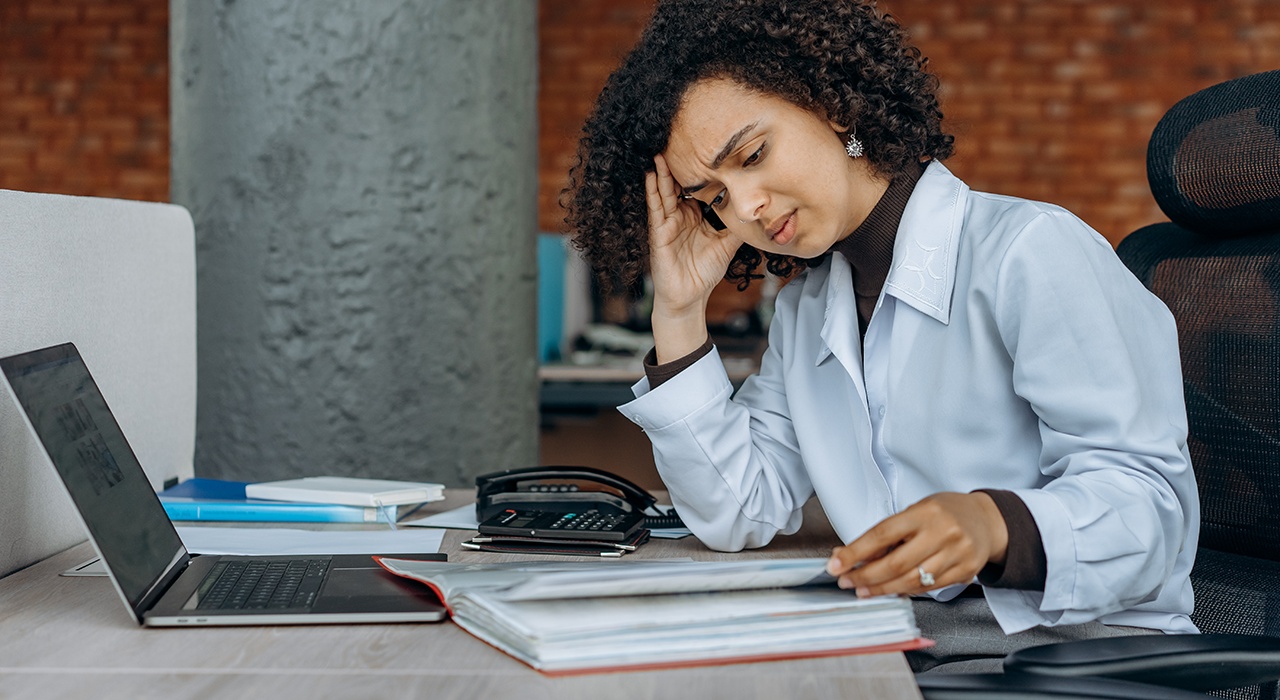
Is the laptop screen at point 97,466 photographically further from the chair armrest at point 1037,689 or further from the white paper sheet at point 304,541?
the chair armrest at point 1037,689

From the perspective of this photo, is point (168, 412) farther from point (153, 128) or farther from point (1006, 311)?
point (153, 128)

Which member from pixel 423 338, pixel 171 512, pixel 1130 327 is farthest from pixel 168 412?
pixel 1130 327

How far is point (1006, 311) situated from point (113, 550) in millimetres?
810

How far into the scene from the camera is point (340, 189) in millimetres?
1710

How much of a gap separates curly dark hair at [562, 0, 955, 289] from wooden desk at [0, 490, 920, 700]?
643 millimetres

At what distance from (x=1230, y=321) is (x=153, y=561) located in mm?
1205

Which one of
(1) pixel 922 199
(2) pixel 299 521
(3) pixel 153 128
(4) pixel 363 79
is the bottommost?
(2) pixel 299 521

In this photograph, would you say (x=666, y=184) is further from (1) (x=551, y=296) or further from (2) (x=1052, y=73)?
(2) (x=1052, y=73)

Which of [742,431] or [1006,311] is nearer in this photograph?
[1006,311]

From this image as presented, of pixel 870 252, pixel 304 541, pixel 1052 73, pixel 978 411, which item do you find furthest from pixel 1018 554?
pixel 1052 73

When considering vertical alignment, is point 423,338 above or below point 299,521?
above

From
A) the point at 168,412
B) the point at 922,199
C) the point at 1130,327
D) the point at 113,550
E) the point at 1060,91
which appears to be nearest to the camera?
the point at 113,550

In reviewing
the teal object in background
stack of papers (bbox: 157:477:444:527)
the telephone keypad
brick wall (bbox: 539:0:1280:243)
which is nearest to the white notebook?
stack of papers (bbox: 157:477:444:527)

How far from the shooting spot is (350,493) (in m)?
1.20
